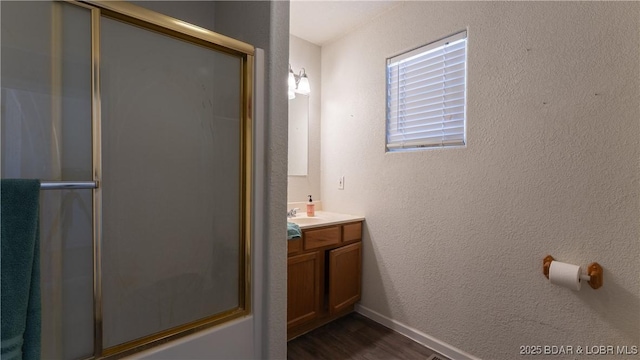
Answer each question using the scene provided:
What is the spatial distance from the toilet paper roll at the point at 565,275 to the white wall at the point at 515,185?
0.28 feet

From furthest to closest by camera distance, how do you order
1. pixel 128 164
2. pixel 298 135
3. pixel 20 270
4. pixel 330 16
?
pixel 298 135, pixel 330 16, pixel 128 164, pixel 20 270

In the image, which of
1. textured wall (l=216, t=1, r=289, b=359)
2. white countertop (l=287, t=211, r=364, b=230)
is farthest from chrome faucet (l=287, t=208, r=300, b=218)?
textured wall (l=216, t=1, r=289, b=359)

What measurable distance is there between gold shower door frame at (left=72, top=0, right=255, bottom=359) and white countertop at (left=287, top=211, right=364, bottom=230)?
0.69 metres

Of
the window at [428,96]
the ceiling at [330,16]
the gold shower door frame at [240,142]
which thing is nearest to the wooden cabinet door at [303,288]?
the gold shower door frame at [240,142]

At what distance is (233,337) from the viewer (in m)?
1.30

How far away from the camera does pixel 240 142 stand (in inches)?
53.3

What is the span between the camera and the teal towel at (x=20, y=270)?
0.80m

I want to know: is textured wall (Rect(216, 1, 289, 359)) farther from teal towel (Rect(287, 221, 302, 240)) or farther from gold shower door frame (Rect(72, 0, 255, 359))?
teal towel (Rect(287, 221, 302, 240))

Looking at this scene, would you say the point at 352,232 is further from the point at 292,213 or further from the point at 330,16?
the point at 330,16

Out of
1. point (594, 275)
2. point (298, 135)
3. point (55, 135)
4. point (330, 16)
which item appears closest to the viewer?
point (55, 135)

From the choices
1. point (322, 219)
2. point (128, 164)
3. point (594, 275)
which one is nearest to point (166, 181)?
point (128, 164)

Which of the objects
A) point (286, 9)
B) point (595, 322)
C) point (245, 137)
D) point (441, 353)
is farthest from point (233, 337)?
point (595, 322)

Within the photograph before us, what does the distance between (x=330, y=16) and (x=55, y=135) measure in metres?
1.97

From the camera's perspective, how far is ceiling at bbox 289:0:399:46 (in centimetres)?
208
